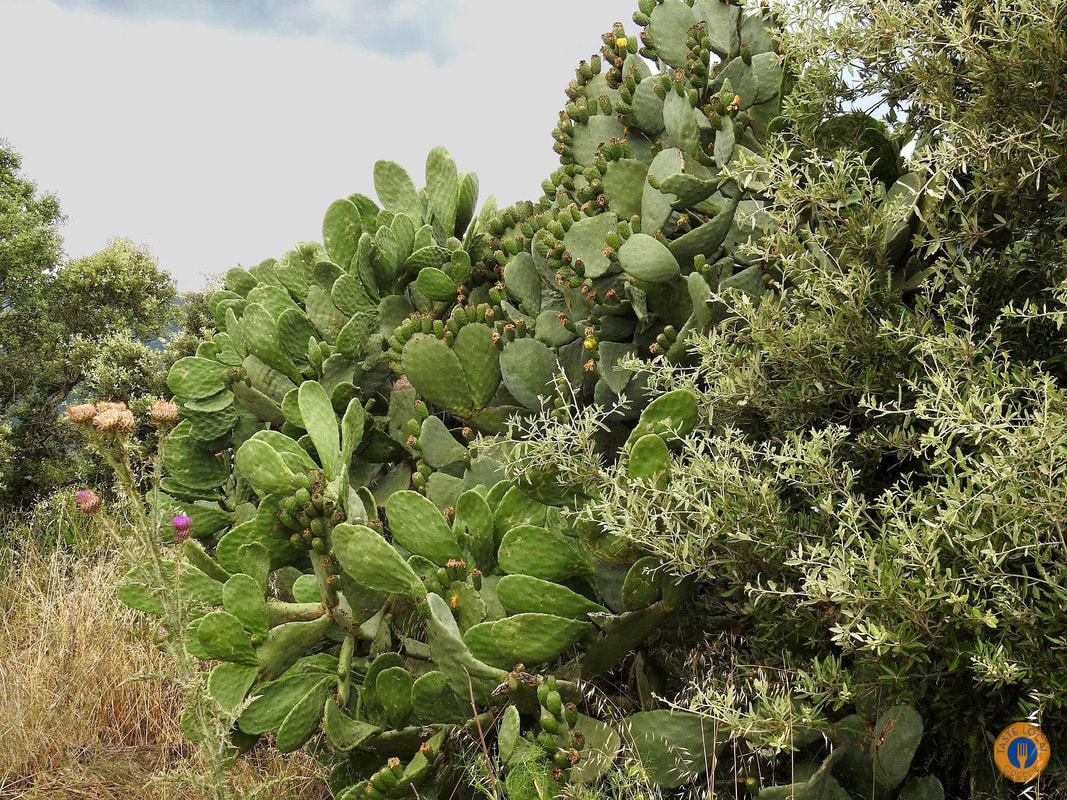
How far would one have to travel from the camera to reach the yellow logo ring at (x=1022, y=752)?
153cm

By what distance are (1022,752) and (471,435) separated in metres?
1.84

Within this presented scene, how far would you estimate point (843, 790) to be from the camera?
179 centimetres

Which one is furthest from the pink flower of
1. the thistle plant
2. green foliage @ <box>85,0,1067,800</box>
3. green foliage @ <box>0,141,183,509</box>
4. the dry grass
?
green foliage @ <box>0,141,183,509</box>

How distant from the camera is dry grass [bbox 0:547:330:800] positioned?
9.53 feet

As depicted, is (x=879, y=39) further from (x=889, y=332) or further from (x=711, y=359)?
(x=711, y=359)

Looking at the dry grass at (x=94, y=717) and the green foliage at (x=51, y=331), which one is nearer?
the dry grass at (x=94, y=717)

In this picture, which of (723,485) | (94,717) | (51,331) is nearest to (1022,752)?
(723,485)

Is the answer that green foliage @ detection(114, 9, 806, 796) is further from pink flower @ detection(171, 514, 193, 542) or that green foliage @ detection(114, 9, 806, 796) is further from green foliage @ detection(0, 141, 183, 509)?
green foliage @ detection(0, 141, 183, 509)

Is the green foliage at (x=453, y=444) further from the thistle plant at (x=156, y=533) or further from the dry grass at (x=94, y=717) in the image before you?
the dry grass at (x=94, y=717)

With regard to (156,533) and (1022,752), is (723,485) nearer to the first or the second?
(1022,752)

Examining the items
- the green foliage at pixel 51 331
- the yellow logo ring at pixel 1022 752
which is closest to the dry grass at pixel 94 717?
the yellow logo ring at pixel 1022 752

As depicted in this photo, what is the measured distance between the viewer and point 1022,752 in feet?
5.11

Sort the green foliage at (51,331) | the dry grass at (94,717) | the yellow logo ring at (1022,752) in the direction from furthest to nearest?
the green foliage at (51,331) → the dry grass at (94,717) → the yellow logo ring at (1022,752)

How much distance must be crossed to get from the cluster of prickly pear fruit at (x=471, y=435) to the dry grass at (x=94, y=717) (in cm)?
48
